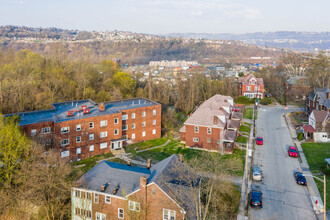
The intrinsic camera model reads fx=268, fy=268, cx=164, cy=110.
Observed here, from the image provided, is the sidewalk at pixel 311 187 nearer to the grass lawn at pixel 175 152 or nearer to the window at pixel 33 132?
the grass lawn at pixel 175 152

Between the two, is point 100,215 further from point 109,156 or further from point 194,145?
point 194,145

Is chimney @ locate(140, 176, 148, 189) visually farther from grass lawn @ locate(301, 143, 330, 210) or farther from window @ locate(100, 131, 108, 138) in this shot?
window @ locate(100, 131, 108, 138)

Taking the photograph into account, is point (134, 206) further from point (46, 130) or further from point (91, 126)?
point (91, 126)

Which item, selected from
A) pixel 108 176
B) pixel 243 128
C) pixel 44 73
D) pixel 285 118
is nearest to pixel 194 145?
pixel 243 128

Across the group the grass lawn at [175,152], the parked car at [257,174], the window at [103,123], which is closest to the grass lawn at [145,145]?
the grass lawn at [175,152]

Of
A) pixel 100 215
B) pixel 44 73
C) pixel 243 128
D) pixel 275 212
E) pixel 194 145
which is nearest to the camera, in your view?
pixel 100 215
